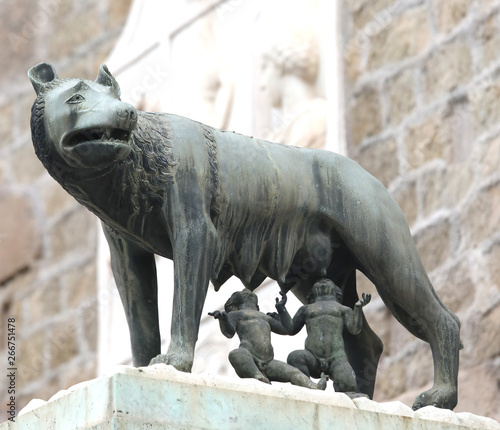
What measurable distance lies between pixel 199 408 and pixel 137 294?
20.8 inches

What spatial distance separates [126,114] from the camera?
120 inches

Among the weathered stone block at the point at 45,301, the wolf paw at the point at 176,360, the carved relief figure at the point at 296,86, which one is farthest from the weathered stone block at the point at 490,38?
the weathered stone block at the point at 45,301

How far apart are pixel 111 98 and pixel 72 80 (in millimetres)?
126

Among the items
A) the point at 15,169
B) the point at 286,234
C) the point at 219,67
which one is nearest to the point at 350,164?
the point at 286,234

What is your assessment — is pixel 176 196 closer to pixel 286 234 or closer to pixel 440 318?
pixel 286 234

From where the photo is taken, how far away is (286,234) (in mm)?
3367

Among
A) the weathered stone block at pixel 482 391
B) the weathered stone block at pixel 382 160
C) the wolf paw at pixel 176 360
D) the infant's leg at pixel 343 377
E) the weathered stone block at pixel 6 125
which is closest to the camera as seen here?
the wolf paw at pixel 176 360

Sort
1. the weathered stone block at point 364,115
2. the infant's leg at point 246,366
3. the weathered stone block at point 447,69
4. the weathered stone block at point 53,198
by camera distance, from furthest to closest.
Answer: the weathered stone block at point 53,198 → the weathered stone block at point 364,115 → the weathered stone block at point 447,69 → the infant's leg at point 246,366

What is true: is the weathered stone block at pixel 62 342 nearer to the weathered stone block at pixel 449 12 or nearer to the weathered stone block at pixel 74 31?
the weathered stone block at pixel 74 31

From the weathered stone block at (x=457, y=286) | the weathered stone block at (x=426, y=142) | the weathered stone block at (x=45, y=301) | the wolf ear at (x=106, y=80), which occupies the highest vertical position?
the weathered stone block at (x=45, y=301)

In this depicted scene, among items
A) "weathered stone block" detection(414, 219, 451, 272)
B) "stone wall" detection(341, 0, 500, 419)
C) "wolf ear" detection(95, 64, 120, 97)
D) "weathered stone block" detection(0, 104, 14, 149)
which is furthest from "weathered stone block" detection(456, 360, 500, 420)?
"weathered stone block" detection(0, 104, 14, 149)

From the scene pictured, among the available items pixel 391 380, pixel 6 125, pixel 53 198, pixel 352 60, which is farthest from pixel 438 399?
pixel 6 125

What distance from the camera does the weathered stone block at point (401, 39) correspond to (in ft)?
18.0

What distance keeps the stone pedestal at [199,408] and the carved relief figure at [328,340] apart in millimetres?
149
